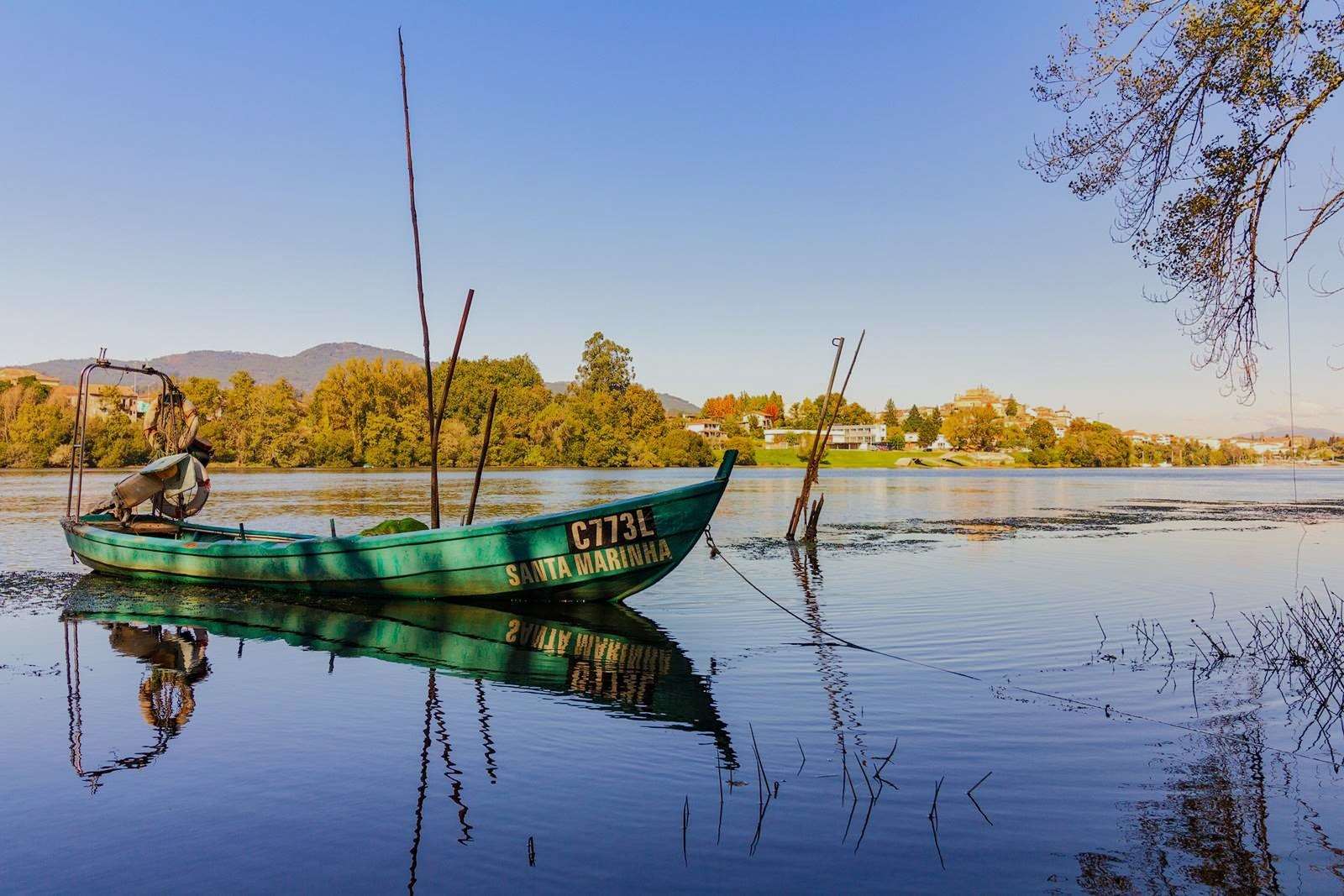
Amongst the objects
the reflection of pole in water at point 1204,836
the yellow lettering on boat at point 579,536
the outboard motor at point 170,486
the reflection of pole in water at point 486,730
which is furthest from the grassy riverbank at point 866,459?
the reflection of pole in water at point 1204,836

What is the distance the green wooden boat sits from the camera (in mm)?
14867

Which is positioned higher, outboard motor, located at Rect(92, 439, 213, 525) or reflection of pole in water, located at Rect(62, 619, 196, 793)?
outboard motor, located at Rect(92, 439, 213, 525)

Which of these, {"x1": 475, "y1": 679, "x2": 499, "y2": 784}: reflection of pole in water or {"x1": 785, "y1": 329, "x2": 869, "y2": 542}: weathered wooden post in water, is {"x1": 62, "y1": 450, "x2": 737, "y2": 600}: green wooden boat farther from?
{"x1": 785, "y1": 329, "x2": 869, "y2": 542}: weathered wooden post in water

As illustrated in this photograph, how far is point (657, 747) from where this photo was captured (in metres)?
8.06

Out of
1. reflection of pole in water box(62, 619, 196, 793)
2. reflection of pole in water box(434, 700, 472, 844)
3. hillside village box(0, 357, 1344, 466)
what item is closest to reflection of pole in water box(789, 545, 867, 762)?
reflection of pole in water box(434, 700, 472, 844)

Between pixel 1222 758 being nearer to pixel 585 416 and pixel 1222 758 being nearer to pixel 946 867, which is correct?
pixel 946 867

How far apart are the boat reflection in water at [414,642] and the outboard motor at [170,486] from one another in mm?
1653

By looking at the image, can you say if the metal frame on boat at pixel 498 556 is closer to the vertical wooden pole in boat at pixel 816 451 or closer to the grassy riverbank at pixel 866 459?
the vertical wooden pole in boat at pixel 816 451

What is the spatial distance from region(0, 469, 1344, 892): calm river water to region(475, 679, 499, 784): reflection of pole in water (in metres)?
0.04

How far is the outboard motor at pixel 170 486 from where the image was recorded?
19.2 metres

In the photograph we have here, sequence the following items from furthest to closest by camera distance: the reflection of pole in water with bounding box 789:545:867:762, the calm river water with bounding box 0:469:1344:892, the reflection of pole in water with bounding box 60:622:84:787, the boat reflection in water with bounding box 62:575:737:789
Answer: the boat reflection in water with bounding box 62:575:737:789 → the reflection of pole in water with bounding box 789:545:867:762 → the reflection of pole in water with bounding box 60:622:84:787 → the calm river water with bounding box 0:469:1344:892

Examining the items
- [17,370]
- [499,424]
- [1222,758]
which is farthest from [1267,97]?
[17,370]

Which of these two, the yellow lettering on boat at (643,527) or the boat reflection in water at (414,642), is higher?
the yellow lettering on boat at (643,527)

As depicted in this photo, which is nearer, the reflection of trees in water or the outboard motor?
the reflection of trees in water
